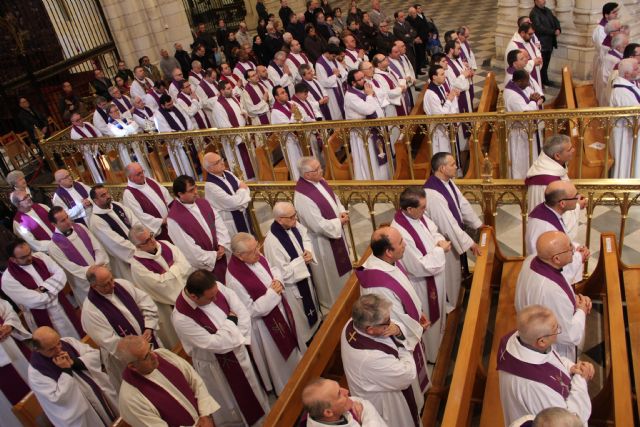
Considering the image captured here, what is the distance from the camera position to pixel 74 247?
583 centimetres

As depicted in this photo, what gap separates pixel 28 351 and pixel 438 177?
4.35 m

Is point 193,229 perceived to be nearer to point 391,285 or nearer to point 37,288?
point 37,288

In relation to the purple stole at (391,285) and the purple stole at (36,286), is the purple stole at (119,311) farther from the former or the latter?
the purple stole at (391,285)

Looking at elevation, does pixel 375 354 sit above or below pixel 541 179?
below

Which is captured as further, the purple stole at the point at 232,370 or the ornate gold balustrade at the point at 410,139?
the ornate gold balustrade at the point at 410,139

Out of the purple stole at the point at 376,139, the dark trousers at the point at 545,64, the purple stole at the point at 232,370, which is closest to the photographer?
the purple stole at the point at 232,370

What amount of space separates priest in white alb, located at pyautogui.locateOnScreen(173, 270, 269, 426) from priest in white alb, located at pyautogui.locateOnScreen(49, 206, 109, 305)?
88.0 inches

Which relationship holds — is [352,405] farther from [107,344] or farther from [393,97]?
[393,97]

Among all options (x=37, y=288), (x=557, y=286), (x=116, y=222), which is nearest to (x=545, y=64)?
(x=557, y=286)

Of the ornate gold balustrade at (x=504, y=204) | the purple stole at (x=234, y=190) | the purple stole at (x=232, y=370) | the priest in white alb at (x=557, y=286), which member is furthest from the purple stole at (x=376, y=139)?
the priest in white alb at (x=557, y=286)

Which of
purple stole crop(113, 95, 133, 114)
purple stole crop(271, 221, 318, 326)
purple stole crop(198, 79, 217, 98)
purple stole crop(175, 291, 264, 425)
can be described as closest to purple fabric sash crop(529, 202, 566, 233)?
purple stole crop(271, 221, 318, 326)

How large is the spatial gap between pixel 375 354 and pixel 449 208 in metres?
1.86

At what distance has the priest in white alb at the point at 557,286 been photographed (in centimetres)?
346

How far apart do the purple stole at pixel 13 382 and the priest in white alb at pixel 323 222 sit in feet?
9.79
